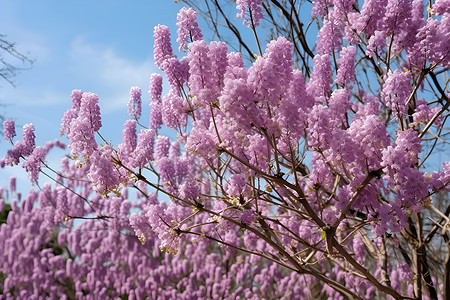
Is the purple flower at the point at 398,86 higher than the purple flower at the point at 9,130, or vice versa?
the purple flower at the point at 9,130

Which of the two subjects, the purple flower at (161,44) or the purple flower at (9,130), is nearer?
the purple flower at (161,44)

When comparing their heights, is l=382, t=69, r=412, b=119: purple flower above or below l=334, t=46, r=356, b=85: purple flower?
below

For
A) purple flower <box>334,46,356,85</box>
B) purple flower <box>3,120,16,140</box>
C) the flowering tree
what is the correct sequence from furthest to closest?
purple flower <box>3,120,16,140</box> → purple flower <box>334,46,356,85</box> → the flowering tree

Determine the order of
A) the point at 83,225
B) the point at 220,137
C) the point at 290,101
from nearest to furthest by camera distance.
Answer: the point at 290,101
the point at 220,137
the point at 83,225

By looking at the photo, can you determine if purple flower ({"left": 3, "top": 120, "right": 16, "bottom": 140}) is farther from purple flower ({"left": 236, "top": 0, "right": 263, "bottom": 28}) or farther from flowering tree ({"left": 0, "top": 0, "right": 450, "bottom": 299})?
purple flower ({"left": 236, "top": 0, "right": 263, "bottom": 28})

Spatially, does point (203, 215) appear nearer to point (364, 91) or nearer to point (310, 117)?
point (364, 91)

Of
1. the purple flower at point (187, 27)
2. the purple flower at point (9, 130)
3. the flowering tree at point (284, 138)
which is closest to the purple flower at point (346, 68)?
the flowering tree at point (284, 138)

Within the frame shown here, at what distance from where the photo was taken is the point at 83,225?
9.95 metres

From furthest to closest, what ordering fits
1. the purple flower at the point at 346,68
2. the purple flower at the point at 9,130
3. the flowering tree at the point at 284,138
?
the purple flower at the point at 9,130
the purple flower at the point at 346,68
the flowering tree at the point at 284,138

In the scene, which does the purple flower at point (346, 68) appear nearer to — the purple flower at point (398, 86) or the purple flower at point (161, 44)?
the purple flower at point (398, 86)

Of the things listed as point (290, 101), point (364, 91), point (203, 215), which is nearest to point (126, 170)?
point (290, 101)

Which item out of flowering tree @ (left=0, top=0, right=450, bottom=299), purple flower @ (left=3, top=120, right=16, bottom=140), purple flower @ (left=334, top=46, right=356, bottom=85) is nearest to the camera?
flowering tree @ (left=0, top=0, right=450, bottom=299)

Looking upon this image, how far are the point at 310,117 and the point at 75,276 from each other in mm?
7360

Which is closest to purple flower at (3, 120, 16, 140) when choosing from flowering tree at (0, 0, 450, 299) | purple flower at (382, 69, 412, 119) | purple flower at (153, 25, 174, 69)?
flowering tree at (0, 0, 450, 299)
